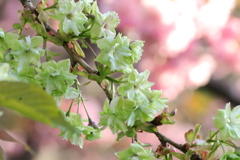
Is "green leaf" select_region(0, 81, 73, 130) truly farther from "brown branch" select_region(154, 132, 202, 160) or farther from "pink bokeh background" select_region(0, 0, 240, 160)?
"pink bokeh background" select_region(0, 0, 240, 160)

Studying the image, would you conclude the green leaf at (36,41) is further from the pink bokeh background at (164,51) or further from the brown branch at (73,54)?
the pink bokeh background at (164,51)

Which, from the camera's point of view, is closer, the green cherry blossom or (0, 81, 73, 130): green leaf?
(0, 81, 73, 130): green leaf

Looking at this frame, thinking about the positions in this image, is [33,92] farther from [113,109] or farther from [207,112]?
[207,112]

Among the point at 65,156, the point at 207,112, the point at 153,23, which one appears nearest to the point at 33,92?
the point at 153,23

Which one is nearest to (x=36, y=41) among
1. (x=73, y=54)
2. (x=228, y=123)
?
(x=73, y=54)

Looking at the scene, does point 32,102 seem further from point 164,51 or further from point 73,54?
point 164,51

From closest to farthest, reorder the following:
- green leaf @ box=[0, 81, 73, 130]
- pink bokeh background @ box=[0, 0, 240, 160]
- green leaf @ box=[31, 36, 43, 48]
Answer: green leaf @ box=[0, 81, 73, 130]
green leaf @ box=[31, 36, 43, 48]
pink bokeh background @ box=[0, 0, 240, 160]

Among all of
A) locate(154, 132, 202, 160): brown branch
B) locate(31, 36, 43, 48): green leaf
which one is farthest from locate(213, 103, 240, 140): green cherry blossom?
locate(31, 36, 43, 48): green leaf

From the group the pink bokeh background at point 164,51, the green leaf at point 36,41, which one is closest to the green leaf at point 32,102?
the green leaf at point 36,41
